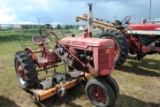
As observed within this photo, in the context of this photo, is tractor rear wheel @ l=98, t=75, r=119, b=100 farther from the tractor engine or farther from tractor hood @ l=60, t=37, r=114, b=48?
tractor hood @ l=60, t=37, r=114, b=48

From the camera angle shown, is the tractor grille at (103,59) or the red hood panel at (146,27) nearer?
the tractor grille at (103,59)

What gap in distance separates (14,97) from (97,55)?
7.13 ft

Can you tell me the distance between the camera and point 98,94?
3729mm

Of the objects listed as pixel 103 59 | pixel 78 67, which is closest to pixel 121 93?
pixel 78 67

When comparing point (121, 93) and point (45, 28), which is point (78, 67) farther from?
point (45, 28)

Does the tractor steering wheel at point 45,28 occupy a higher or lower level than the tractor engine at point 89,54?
higher

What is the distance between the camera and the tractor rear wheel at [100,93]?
3.50 meters

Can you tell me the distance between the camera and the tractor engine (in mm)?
3613

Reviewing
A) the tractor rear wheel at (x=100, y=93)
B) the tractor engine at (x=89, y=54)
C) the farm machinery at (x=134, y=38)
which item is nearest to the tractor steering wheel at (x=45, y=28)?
the tractor engine at (x=89, y=54)

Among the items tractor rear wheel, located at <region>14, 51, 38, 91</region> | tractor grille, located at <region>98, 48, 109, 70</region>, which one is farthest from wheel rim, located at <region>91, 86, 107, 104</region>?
tractor rear wheel, located at <region>14, 51, 38, 91</region>

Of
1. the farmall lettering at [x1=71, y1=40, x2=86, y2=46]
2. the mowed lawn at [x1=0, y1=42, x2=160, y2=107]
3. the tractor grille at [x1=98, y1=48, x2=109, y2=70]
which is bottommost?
the mowed lawn at [x1=0, y1=42, x2=160, y2=107]

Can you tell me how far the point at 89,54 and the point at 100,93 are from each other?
2.64 ft

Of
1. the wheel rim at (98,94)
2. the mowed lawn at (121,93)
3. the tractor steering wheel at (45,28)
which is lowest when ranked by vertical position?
the mowed lawn at (121,93)

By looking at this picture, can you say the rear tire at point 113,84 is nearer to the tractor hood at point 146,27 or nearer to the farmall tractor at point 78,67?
the farmall tractor at point 78,67
